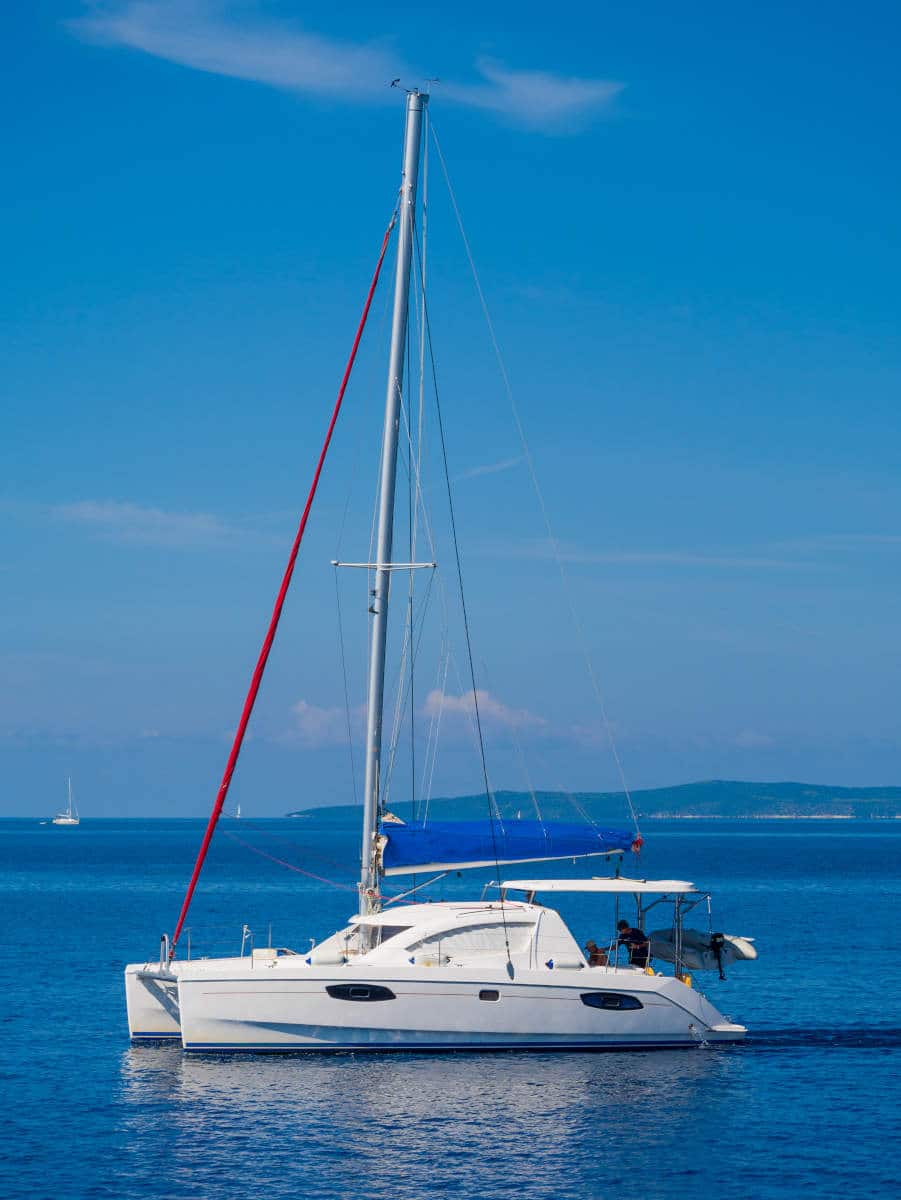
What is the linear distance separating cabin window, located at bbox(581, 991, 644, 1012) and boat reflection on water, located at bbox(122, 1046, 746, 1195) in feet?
3.27

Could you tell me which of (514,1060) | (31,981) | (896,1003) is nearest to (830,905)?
(896,1003)

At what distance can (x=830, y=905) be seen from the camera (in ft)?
258

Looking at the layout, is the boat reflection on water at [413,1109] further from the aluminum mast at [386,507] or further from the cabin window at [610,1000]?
the aluminum mast at [386,507]

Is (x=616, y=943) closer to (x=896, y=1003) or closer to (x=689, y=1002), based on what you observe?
(x=689, y=1002)

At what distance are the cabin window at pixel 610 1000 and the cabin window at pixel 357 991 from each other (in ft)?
12.6

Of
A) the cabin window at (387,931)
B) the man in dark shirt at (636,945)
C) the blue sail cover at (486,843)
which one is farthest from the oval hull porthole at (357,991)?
the man in dark shirt at (636,945)

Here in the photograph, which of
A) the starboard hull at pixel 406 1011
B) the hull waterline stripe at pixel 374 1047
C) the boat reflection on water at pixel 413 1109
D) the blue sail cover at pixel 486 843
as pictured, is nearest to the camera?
the boat reflection on water at pixel 413 1109

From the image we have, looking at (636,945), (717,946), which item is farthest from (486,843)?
(717,946)

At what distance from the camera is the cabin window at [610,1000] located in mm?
30328

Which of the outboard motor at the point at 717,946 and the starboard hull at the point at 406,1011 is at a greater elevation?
the outboard motor at the point at 717,946

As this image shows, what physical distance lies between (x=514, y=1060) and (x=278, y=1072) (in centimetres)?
453

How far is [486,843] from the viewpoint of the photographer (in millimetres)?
32281

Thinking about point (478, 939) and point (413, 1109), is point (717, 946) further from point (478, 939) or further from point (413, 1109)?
point (413, 1109)

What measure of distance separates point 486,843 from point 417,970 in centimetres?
359
